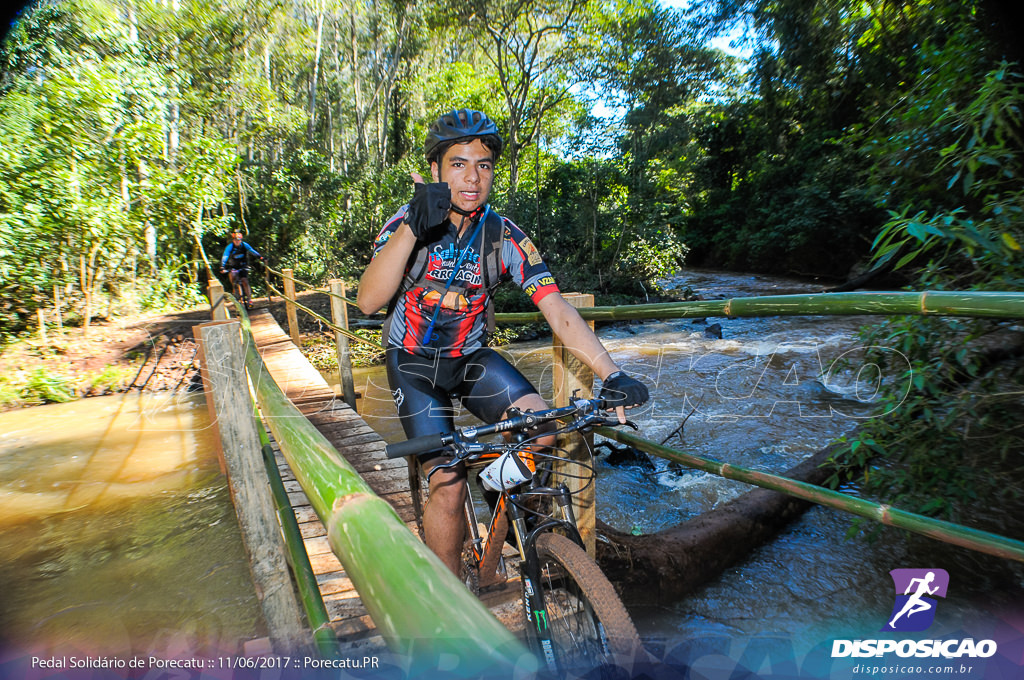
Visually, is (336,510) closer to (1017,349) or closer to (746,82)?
(1017,349)

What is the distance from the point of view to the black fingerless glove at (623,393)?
1.58 meters

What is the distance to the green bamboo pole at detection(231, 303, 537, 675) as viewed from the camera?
18.9 inches

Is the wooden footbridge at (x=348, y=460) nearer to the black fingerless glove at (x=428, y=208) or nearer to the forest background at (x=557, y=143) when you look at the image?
the black fingerless glove at (x=428, y=208)

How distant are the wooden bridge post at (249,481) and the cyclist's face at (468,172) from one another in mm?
917

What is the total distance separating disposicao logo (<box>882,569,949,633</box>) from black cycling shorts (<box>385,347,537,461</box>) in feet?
7.60

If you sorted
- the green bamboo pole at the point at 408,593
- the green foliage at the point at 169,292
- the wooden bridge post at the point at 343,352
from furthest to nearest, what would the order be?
the green foliage at the point at 169,292 < the wooden bridge post at the point at 343,352 < the green bamboo pole at the point at 408,593

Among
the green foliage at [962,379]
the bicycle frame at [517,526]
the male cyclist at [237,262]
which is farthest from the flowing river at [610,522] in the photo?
the male cyclist at [237,262]

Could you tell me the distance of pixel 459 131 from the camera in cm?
200

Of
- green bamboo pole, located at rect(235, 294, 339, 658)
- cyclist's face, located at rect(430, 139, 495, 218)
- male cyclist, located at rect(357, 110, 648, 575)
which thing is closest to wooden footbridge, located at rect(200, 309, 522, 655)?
green bamboo pole, located at rect(235, 294, 339, 658)

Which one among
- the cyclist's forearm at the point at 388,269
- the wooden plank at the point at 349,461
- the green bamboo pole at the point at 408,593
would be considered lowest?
the wooden plank at the point at 349,461

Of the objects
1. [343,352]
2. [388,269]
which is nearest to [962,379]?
[388,269]

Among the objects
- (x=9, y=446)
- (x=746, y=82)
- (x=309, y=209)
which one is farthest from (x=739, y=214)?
(x=9, y=446)

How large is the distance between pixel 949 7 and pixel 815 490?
4756 mm

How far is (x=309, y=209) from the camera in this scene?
18.7 metres
